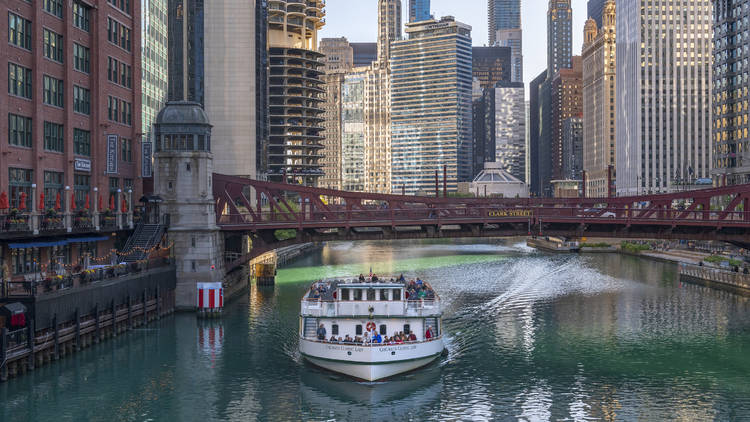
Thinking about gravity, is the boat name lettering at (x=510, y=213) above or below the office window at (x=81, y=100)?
below

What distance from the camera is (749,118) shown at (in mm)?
159875

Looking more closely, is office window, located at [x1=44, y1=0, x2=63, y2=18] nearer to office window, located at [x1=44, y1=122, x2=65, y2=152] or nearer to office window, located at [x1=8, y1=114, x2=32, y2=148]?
office window, located at [x1=44, y1=122, x2=65, y2=152]

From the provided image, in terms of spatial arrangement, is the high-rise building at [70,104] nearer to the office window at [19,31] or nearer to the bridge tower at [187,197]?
the office window at [19,31]

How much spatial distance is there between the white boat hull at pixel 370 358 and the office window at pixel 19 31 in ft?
114

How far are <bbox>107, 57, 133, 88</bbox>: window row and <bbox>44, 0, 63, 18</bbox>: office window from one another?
10022mm

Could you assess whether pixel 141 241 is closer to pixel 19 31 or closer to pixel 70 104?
pixel 70 104

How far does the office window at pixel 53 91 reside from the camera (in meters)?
69.6

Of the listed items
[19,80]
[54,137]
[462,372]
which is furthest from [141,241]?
[462,372]

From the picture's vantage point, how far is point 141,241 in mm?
76875

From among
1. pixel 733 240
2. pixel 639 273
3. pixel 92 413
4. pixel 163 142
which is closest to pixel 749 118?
pixel 639 273

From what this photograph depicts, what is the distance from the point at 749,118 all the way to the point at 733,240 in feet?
302

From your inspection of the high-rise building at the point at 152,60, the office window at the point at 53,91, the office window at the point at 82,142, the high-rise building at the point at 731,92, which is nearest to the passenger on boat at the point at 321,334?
the office window at the point at 53,91

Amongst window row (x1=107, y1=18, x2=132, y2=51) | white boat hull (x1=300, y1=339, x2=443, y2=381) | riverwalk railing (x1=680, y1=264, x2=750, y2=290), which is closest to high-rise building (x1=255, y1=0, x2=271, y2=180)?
window row (x1=107, y1=18, x2=132, y2=51)

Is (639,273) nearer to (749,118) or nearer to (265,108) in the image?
(749,118)
